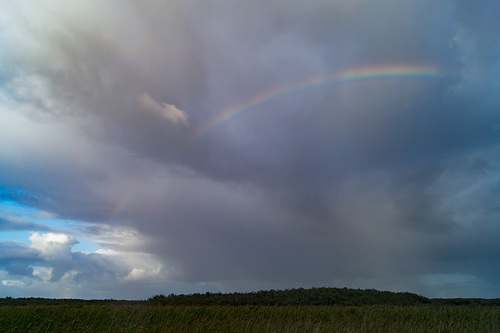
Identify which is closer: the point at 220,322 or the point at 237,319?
the point at 220,322

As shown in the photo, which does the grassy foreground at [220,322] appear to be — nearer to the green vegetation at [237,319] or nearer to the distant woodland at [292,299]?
the green vegetation at [237,319]

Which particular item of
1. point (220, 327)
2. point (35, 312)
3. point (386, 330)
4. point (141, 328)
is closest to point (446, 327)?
point (386, 330)

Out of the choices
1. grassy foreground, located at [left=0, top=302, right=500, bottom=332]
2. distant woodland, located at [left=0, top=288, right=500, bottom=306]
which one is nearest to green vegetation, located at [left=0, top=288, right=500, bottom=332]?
grassy foreground, located at [left=0, top=302, right=500, bottom=332]

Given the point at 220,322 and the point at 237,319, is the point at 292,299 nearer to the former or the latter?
the point at 237,319

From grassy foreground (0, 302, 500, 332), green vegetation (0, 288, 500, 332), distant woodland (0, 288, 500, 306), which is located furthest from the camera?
distant woodland (0, 288, 500, 306)

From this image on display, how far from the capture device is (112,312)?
30.9m

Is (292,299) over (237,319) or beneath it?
over

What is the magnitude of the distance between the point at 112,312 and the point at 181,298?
34.7 metres

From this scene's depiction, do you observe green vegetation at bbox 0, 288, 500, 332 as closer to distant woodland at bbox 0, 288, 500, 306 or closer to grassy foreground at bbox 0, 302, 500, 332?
grassy foreground at bbox 0, 302, 500, 332

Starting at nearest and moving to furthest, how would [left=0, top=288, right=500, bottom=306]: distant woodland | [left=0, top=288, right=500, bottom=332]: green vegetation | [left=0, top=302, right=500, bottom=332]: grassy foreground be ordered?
1. [left=0, top=302, right=500, bottom=332]: grassy foreground
2. [left=0, top=288, right=500, bottom=332]: green vegetation
3. [left=0, top=288, right=500, bottom=306]: distant woodland

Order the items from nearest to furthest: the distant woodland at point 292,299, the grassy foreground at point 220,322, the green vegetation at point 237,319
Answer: the grassy foreground at point 220,322 < the green vegetation at point 237,319 < the distant woodland at point 292,299

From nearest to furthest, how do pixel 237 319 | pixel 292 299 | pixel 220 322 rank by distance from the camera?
pixel 220 322
pixel 237 319
pixel 292 299

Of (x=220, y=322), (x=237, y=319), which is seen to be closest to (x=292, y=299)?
(x=237, y=319)

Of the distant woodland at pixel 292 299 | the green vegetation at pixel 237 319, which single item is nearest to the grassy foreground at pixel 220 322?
the green vegetation at pixel 237 319
